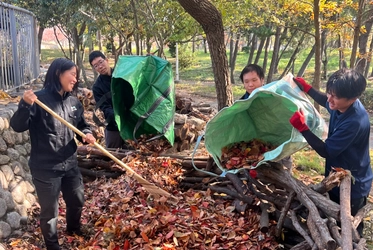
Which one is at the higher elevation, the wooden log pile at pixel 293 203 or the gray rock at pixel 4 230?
the wooden log pile at pixel 293 203

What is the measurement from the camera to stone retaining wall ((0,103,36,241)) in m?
3.60

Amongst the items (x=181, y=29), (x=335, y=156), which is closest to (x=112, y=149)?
(x=335, y=156)

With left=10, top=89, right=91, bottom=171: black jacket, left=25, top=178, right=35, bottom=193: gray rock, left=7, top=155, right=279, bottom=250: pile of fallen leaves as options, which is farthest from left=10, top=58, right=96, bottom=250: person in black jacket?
left=25, top=178, right=35, bottom=193: gray rock

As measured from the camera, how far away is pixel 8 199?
3707 millimetres

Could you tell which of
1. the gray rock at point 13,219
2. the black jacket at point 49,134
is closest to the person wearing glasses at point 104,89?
the black jacket at point 49,134

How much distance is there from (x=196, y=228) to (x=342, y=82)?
168 cm

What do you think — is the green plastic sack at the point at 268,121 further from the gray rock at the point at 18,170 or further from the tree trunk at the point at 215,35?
the gray rock at the point at 18,170

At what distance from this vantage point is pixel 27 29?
8.56 meters

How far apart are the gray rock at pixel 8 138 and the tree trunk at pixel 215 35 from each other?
278 cm

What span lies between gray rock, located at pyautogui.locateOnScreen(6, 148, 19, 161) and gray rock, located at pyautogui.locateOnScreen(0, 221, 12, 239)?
2.93ft

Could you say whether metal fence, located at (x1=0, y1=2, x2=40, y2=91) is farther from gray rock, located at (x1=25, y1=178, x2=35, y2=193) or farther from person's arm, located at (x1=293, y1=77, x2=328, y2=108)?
person's arm, located at (x1=293, y1=77, x2=328, y2=108)

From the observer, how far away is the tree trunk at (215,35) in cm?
494

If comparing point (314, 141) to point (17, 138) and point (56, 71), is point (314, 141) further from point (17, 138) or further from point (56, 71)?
point (17, 138)

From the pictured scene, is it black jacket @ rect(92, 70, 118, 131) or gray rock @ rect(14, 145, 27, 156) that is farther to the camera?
black jacket @ rect(92, 70, 118, 131)
